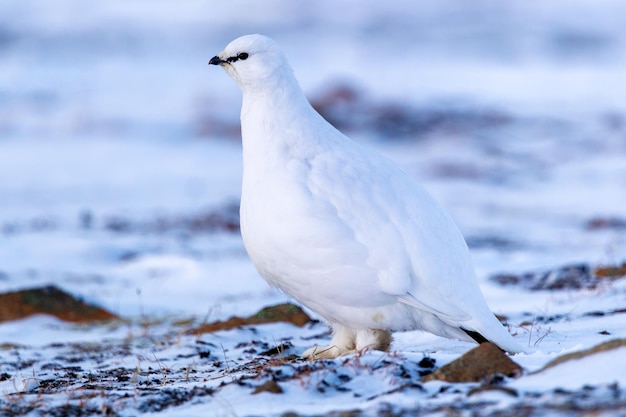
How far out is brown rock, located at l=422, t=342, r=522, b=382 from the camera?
376 cm

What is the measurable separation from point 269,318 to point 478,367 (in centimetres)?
329

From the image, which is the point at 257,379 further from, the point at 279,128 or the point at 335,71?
the point at 335,71

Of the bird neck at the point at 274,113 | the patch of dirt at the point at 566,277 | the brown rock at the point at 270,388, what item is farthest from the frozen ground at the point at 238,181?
the bird neck at the point at 274,113

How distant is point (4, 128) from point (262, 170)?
25742 millimetres

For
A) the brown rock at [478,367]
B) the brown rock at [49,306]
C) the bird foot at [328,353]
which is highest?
the brown rock at [478,367]

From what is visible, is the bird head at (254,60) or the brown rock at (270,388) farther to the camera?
the bird head at (254,60)

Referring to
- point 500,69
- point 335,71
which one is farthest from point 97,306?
point 500,69

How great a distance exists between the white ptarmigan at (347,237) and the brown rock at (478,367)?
0.68 metres

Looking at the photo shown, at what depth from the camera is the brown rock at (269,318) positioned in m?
6.68

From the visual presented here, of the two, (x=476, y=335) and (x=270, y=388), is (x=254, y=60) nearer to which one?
(x=476, y=335)

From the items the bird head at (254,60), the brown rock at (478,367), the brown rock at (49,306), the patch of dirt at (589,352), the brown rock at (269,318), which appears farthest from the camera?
the brown rock at (49,306)

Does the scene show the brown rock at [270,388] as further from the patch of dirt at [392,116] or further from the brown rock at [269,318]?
the patch of dirt at [392,116]

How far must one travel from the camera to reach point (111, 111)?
3123 centimetres

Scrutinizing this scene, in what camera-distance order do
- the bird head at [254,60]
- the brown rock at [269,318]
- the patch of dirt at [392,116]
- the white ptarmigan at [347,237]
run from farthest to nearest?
the patch of dirt at [392,116] < the brown rock at [269,318] < the bird head at [254,60] < the white ptarmigan at [347,237]
